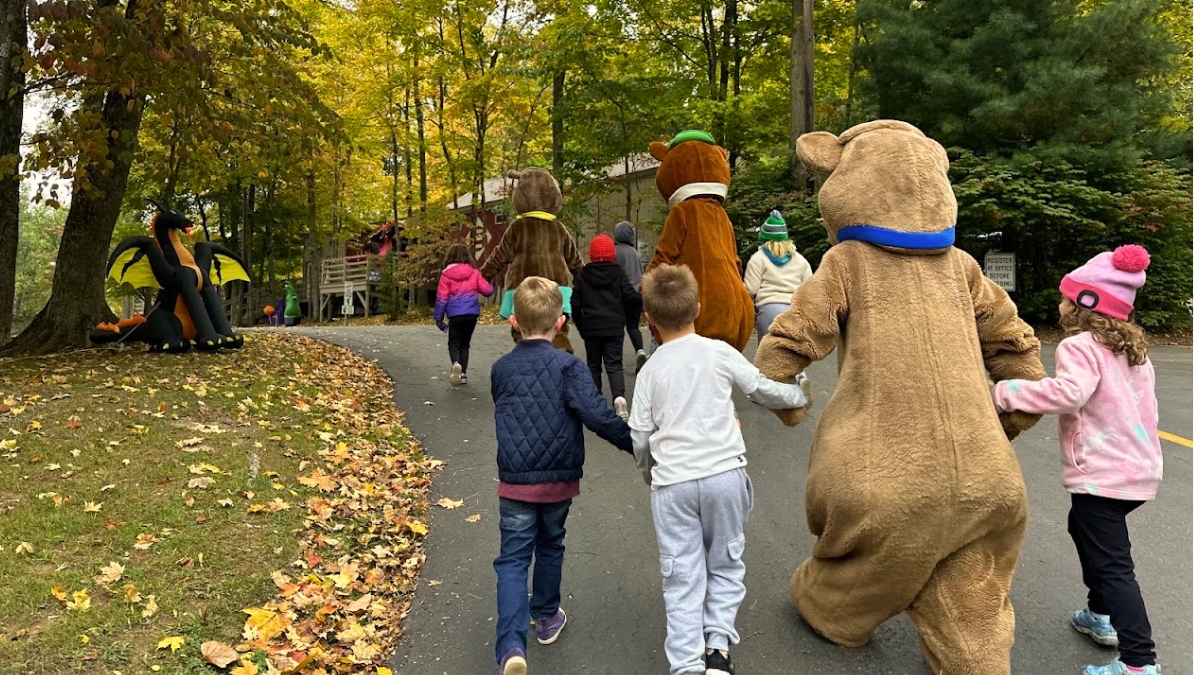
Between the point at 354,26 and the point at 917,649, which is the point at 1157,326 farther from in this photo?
the point at 354,26

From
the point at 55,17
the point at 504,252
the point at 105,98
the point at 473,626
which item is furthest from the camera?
the point at 105,98

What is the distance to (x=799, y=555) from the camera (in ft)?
13.6

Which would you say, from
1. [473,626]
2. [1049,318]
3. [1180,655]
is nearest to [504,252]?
[473,626]

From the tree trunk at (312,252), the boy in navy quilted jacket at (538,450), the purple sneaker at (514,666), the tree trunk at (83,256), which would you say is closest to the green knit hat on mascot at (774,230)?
the boy in navy quilted jacket at (538,450)

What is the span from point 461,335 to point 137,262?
441cm

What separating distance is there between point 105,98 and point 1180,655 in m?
12.6

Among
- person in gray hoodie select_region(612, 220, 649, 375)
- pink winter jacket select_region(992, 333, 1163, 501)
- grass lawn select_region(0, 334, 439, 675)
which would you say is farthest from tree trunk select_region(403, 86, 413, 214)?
pink winter jacket select_region(992, 333, 1163, 501)

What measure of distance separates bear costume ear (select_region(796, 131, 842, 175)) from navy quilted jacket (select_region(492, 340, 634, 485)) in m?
1.50

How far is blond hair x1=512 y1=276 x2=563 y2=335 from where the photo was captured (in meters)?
3.38

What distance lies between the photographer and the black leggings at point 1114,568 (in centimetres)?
282

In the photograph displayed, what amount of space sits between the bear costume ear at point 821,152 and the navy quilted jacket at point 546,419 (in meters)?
1.50

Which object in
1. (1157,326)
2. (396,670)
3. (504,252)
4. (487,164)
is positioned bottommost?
(396,670)

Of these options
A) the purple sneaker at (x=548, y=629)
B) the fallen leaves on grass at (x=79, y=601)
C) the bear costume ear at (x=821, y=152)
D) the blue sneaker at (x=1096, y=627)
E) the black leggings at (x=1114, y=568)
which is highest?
the bear costume ear at (x=821, y=152)

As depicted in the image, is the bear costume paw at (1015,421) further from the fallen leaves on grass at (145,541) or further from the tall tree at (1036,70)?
the tall tree at (1036,70)
